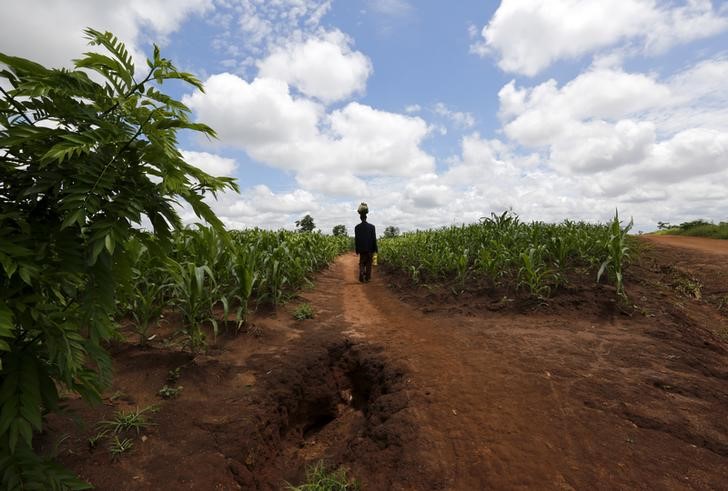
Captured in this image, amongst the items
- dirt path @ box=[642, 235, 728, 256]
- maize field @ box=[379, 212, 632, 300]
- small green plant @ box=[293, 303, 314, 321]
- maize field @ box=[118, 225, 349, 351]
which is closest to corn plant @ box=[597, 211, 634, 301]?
maize field @ box=[379, 212, 632, 300]

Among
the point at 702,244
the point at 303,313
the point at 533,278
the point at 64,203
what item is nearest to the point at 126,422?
the point at 64,203

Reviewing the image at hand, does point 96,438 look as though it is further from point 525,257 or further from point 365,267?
point 365,267

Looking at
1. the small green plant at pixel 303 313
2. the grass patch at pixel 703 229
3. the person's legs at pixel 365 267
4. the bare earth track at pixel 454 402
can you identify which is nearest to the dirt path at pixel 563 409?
the bare earth track at pixel 454 402

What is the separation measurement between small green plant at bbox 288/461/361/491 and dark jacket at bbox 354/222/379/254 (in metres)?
7.17

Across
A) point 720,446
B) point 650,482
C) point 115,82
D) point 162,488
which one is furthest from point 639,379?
point 115,82

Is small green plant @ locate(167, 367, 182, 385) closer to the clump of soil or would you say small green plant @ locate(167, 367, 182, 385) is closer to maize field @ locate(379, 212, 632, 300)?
the clump of soil

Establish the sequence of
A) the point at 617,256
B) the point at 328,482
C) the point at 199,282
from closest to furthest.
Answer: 1. the point at 328,482
2. the point at 199,282
3. the point at 617,256

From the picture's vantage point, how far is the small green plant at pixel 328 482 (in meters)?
2.35

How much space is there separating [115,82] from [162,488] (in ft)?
7.90

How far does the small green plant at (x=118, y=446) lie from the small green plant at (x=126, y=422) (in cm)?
9

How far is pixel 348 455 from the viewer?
281cm

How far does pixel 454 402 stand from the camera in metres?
3.02

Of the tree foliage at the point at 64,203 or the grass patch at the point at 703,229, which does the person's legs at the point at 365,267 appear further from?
the grass patch at the point at 703,229

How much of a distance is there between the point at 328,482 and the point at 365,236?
734cm
